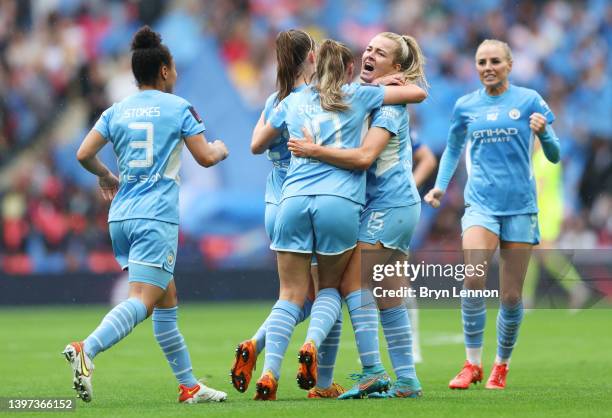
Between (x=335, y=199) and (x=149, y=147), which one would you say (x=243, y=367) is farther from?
(x=149, y=147)

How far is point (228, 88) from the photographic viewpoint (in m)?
22.0

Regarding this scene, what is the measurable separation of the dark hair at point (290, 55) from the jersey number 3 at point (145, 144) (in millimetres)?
836

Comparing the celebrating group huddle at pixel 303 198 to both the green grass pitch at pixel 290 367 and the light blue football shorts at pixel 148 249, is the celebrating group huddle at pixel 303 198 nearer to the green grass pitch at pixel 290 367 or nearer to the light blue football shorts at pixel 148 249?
the light blue football shorts at pixel 148 249

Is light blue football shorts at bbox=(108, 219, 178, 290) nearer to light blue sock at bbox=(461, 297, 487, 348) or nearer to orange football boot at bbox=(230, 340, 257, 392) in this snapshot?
orange football boot at bbox=(230, 340, 257, 392)

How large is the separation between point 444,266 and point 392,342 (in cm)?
158

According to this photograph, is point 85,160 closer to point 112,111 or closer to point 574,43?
point 112,111

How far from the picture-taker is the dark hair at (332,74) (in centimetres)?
737

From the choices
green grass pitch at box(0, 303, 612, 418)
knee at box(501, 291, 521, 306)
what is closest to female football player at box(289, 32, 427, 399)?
green grass pitch at box(0, 303, 612, 418)

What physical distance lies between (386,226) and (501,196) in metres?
1.83

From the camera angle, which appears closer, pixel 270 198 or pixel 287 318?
pixel 287 318

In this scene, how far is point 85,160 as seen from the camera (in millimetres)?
7797

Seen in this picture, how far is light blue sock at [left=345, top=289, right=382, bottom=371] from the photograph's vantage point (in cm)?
750

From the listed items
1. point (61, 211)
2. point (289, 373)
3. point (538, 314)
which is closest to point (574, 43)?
point (538, 314)

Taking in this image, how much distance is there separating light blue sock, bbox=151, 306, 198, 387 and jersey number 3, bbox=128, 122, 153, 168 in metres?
0.92
